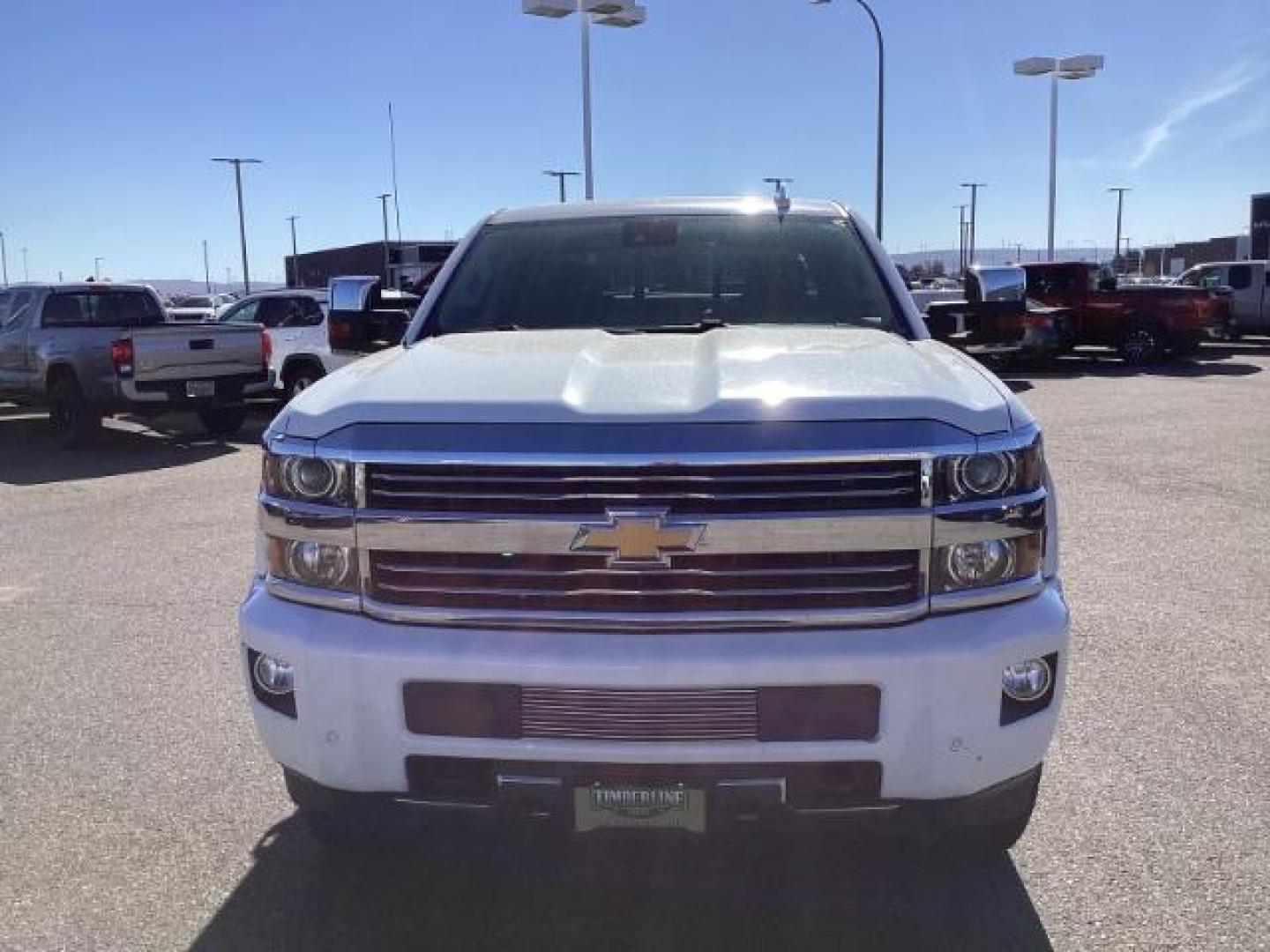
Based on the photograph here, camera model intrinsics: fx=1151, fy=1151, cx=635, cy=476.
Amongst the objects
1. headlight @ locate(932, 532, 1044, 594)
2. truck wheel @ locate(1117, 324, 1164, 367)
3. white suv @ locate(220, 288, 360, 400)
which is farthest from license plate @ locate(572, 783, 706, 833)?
truck wheel @ locate(1117, 324, 1164, 367)

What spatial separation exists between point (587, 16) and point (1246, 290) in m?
16.9

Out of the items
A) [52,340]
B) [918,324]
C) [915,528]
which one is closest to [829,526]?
[915,528]

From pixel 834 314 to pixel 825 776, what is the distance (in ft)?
6.50

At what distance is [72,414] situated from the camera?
1345 centimetres

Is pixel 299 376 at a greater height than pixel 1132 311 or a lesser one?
lesser

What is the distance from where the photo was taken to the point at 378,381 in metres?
3.02

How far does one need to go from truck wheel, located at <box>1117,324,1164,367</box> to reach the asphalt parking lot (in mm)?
16083

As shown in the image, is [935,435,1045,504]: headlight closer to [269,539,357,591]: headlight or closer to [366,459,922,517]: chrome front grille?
[366,459,922,517]: chrome front grille

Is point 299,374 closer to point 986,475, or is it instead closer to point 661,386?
point 661,386

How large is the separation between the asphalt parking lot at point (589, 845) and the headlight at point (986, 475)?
0.95m

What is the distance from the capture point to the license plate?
8.62ft

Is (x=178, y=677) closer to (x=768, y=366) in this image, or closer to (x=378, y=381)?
(x=378, y=381)

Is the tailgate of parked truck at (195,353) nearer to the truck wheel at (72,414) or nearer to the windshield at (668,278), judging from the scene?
the truck wheel at (72,414)

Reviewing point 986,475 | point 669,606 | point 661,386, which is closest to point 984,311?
point 986,475
